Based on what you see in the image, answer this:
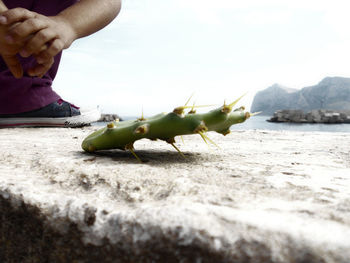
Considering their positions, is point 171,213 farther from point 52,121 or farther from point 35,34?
point 52,121

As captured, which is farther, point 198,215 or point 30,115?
point 30,115

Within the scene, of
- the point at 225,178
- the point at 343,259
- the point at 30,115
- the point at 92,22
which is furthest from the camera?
the point at 30,115

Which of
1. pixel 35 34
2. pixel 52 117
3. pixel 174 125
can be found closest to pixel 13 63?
pixel 35 34

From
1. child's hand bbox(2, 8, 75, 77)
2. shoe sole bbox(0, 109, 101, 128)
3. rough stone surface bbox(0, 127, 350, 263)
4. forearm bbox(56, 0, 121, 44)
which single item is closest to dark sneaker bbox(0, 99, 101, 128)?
shoe sole bbox(0, 109, 101, 128)

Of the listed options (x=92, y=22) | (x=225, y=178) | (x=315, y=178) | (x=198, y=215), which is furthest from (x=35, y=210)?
(x=92, y=22)

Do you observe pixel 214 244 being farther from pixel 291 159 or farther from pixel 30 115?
pixel 30 115
